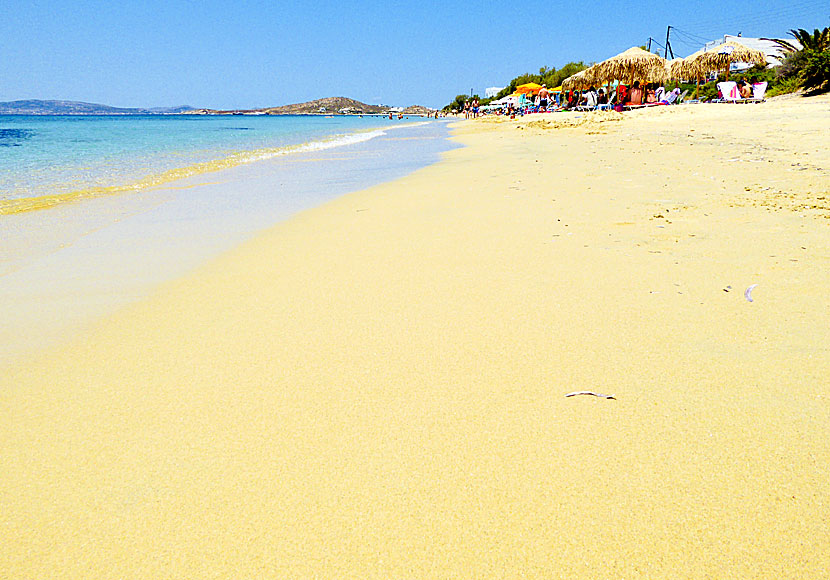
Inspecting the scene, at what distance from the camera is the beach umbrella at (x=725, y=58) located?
22.9 m

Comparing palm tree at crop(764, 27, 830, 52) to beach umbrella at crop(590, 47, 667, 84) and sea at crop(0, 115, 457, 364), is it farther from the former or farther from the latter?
sea at crop(0, 115, 457, 364)

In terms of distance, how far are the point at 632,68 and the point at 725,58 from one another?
4.20 m

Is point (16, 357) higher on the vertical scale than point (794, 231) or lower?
lower

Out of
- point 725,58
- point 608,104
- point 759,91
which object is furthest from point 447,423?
point 608,104

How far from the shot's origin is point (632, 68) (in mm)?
25469

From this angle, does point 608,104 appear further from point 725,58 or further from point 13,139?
point 13,139

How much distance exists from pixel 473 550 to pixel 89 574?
0.86 m

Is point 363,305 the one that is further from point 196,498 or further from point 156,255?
point 156,255

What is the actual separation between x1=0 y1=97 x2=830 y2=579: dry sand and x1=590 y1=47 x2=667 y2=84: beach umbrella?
1035 inches

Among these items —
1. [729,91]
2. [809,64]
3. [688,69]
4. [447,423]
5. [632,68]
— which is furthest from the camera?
[632,68]

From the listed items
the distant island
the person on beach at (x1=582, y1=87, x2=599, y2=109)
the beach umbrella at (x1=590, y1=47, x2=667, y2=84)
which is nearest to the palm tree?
the beach umbrella at (x1=590, y1=47, x2=667, y2=84)

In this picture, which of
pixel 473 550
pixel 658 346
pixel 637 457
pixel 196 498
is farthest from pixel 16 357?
pixel 658 346

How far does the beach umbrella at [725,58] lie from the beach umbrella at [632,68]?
5.39 ft

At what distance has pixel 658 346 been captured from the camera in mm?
1901
